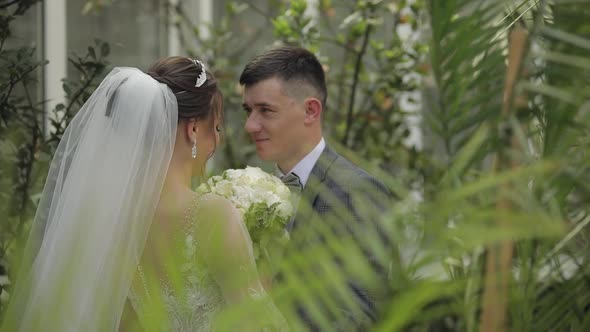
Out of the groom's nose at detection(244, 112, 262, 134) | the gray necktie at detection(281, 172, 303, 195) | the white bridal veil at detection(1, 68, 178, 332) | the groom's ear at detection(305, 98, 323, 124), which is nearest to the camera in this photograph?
the white bridal veil at detection(1, 68, 178, 332)

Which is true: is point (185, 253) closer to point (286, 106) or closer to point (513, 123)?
point (286, 106)

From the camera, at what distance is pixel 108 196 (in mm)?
2994

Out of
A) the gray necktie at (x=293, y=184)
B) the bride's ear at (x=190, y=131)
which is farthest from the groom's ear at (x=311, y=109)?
the bride's ear at (x=190, y=131)

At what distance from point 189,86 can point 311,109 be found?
3.21 feet

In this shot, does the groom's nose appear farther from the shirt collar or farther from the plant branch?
the plant branch

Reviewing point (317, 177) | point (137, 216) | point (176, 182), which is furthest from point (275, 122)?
point (137, 216)

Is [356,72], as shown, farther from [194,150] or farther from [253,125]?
[194,150]

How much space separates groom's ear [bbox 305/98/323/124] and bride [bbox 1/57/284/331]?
897 millimetres

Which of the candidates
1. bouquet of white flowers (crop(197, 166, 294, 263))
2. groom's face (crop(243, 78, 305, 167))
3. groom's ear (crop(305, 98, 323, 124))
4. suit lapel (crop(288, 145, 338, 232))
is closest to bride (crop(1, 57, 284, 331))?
bouquet of white flowers (crop(197, 166, 294, 263))

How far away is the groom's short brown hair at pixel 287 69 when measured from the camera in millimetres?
3943

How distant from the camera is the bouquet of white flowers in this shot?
3.18m

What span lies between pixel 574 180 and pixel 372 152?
14.0 ft

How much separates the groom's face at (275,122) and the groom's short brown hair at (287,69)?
0.03 meters

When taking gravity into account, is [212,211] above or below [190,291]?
above
